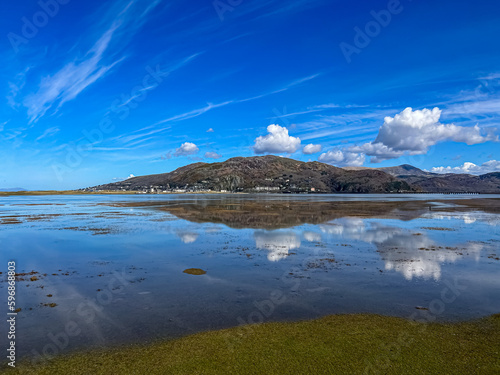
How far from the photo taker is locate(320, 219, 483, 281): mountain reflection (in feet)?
72.1

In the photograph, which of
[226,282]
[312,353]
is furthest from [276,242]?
[312,353]

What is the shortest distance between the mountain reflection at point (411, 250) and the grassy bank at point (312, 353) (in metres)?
9.22

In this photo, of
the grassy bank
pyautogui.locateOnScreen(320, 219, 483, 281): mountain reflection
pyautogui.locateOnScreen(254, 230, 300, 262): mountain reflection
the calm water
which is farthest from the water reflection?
the grassy bank

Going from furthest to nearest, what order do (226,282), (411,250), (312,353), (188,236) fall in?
(188,236)
(411,250)
(226,282)
(312,353)

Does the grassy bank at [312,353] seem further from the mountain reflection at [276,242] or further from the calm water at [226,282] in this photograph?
the mountain reflection at [276,242]

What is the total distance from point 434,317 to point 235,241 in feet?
75.2

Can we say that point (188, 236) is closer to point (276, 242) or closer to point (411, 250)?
point (276, 242)

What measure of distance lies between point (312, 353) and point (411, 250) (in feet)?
74.0

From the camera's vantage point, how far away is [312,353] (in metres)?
10.3

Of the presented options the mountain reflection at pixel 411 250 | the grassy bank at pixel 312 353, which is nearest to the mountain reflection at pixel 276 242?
the mountain reflection at pixel 411 250

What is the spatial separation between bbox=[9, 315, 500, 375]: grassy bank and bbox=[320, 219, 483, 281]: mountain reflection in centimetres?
922

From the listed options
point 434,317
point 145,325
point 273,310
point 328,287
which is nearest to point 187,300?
point 145,325

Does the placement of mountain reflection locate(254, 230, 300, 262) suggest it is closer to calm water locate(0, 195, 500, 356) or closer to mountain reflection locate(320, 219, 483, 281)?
calm water locate(0, 195, 500, 356)

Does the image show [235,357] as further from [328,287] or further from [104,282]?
[104,282]
